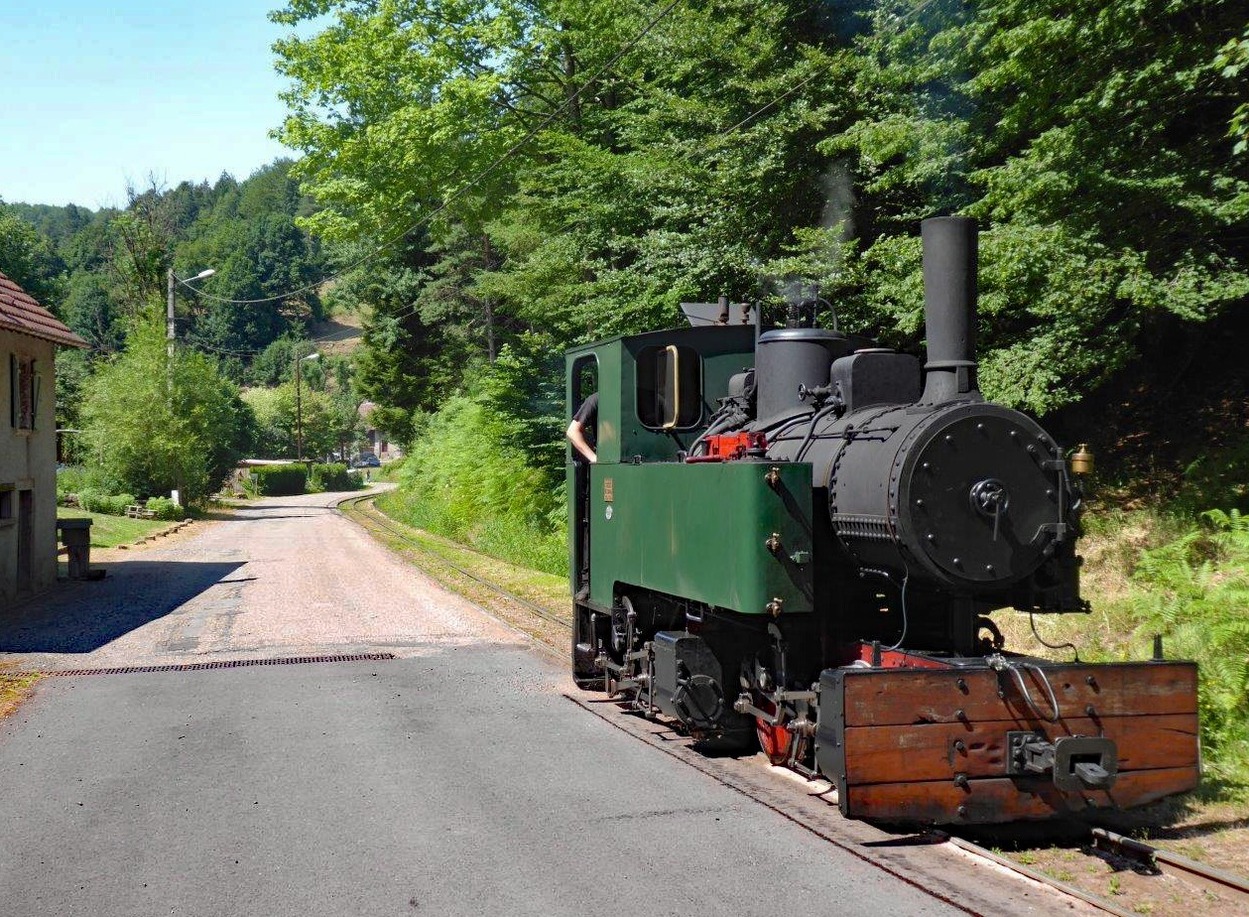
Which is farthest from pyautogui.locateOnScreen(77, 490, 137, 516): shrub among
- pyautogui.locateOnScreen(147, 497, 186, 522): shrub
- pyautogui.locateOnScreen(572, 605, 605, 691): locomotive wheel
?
pyautogui.locateOnScreen(572, 605, 605, 691): locomotive wheel

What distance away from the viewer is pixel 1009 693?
19.0ft

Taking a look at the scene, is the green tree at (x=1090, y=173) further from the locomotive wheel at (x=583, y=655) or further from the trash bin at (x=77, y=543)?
the trash bin at (x=77, y=543)

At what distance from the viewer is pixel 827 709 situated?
19.1ft

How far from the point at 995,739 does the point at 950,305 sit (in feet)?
7.50

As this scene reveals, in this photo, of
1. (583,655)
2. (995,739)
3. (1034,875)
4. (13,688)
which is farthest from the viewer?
(13,688)

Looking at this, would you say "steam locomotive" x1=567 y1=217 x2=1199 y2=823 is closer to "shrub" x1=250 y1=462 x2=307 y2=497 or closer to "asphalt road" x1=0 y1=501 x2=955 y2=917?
"asphalt road" x1=0 y1=501 x2=955 y2=917

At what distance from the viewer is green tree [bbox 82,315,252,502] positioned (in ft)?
122

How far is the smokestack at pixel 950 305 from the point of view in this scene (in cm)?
621

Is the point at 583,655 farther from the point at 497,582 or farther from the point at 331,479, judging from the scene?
the point at 331,479

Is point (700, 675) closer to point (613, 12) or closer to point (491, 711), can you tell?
point (491, 711)

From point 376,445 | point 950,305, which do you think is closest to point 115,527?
point 950,305

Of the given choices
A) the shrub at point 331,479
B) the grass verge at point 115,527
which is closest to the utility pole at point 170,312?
the grass verge at point 115,527

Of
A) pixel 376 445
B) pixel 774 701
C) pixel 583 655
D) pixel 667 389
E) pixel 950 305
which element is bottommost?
pixel 583 655

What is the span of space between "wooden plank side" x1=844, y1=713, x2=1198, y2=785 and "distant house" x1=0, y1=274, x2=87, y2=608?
49.8ft
